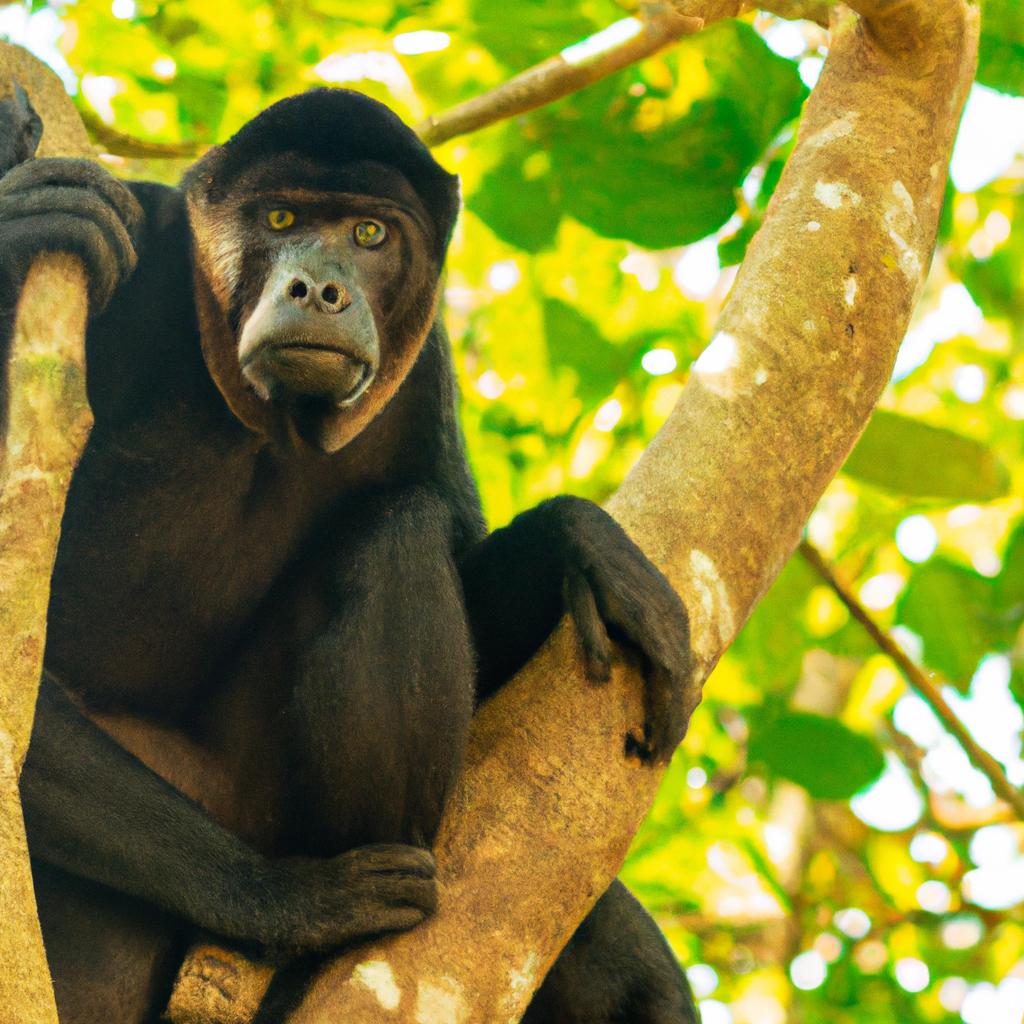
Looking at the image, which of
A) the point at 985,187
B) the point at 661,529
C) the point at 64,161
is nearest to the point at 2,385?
the point at 64,161

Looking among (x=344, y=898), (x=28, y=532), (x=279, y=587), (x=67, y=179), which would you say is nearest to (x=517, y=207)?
(x=279, y=587)

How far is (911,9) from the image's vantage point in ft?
12.9

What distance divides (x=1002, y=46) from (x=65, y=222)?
10.7 feet

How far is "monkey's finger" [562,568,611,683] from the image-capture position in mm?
3196

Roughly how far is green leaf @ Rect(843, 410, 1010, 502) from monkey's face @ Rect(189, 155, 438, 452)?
1.56m

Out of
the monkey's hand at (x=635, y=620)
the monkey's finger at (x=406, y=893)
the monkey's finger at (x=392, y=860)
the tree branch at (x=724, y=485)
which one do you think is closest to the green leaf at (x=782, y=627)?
the tree branch at (x=724, y=485)

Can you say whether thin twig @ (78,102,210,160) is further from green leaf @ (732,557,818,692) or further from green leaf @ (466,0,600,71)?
green leaf @ (732,557,818,692)

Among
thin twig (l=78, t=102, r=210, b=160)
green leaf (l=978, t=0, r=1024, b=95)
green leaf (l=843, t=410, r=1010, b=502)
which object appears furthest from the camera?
thin twig (l=78, t=102, r=210, b=160)

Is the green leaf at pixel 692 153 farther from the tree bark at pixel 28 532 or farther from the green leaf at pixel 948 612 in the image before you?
the tree bark at pixel 28 532

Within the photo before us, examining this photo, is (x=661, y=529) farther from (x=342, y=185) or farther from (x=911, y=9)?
(x=911, y=9)

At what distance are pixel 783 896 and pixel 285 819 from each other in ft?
13.4

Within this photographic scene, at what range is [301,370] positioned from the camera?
344 centimetres

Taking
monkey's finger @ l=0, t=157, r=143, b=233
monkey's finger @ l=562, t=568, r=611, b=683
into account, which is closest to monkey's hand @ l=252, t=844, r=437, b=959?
monkey's finger @ l=562, t=568, r=611, b=683

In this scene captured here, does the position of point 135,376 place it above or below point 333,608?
above
